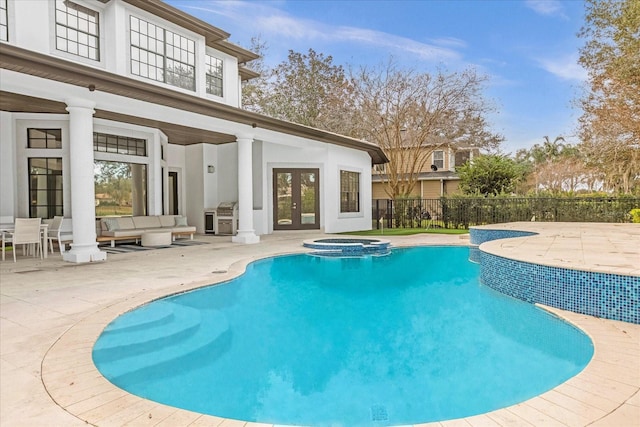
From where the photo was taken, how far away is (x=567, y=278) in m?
5.07

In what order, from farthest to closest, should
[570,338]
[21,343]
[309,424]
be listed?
1. [570,338]
2. [21,343]
3. [309,424]

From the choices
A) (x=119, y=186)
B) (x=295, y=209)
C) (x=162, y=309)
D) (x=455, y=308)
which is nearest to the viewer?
(x=162, y=309)

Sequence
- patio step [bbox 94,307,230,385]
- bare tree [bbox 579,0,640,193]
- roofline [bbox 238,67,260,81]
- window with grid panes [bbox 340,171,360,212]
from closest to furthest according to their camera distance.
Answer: patio step [bbox 94,307,230,385]
bare tree [bbox 579,0,640,193]
window with grid panes [bbox 340,171,360,212]
roofline [bbox 238,67,260,81]

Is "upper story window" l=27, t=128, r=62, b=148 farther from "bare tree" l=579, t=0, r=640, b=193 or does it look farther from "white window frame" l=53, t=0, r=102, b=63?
"bare tree" l=579, t=0, r=640, b=193

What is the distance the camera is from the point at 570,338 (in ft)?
13.6

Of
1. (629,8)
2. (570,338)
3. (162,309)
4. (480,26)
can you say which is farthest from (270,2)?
(570,338)

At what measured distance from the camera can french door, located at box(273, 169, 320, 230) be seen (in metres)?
15.5

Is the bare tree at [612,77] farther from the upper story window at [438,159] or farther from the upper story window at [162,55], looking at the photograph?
the upper story window at [162,55]

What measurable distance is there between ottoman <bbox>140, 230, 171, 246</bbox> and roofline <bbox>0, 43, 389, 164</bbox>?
3.87 m

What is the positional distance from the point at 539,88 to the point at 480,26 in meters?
7.22

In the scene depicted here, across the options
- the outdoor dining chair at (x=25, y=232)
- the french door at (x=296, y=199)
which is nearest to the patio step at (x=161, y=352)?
the outdoor dining chair at (x=25, y=232)

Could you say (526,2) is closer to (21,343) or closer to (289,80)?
(289,80)

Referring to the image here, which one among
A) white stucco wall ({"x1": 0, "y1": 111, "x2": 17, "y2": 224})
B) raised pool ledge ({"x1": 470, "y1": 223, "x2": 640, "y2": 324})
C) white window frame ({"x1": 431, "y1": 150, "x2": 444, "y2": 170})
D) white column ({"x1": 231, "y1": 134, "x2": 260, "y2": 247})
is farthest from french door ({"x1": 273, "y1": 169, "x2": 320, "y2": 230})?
white window frame ({"x1": 431, "y1": 150, "x2": 444, "y2": 170})

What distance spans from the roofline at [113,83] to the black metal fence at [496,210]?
700 centimetres
